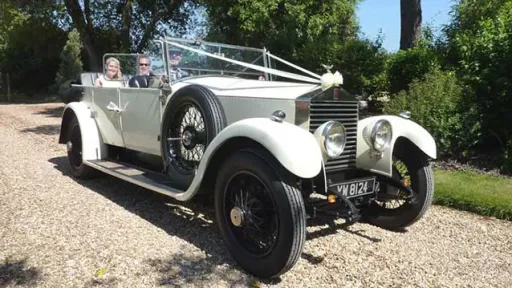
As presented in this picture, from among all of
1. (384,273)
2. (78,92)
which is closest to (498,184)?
(384,273)

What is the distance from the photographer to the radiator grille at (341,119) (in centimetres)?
365

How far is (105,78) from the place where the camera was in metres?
6.30

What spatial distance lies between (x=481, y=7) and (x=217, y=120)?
8.81 m

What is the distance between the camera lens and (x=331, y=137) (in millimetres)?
3570

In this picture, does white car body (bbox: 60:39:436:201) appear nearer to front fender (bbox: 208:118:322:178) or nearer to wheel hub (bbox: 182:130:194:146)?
front fender (bbox: 208:118:322:178)

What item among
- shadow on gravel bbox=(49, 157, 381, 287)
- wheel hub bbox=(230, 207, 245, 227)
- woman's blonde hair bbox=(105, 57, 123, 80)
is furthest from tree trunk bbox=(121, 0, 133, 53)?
wheel hub bbox=(230, 207, 245, 227)

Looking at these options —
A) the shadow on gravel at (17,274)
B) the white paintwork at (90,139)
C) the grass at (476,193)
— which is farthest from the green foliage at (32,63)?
the shadow on gravel at (17,274)

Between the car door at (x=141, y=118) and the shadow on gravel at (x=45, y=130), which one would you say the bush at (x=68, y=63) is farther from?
the car door at (x=141, y=118)

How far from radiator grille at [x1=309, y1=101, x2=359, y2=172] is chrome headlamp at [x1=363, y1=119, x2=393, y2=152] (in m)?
0.12

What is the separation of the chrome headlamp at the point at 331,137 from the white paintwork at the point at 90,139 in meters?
3.41

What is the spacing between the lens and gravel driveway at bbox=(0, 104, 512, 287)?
11.0ft

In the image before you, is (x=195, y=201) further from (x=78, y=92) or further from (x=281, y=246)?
(x=78, y=92)

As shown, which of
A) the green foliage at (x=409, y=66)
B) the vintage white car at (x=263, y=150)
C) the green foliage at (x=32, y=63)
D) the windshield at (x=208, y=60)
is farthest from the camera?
the green foliage at (x=32, y=63)

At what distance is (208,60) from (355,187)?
218 centimetres
